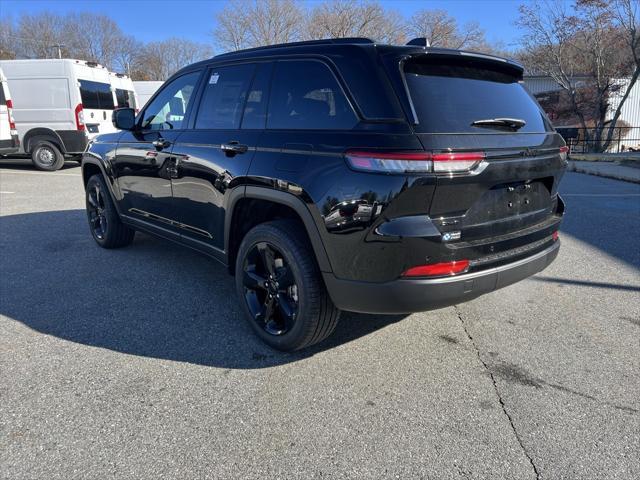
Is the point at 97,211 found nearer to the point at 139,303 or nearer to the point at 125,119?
the point at 125,119

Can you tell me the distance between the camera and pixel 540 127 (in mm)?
3191

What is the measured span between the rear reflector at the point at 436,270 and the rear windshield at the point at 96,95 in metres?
12.2

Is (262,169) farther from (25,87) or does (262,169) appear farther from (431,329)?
(25,87)

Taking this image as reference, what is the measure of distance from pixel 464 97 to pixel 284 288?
1591mm

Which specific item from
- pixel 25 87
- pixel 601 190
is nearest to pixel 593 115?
pixel 601 190

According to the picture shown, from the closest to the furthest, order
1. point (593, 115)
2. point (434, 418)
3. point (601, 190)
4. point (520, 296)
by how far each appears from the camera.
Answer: point (434, 418) → point (520, 296) → point (601, 190) → point (593, 115)

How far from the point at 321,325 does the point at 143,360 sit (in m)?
1.18

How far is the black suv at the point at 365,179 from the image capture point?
248 cm

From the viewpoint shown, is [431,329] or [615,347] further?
[431,329]

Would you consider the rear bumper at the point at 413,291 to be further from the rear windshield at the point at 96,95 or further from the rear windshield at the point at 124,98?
the rear windshield at the point at 124,98

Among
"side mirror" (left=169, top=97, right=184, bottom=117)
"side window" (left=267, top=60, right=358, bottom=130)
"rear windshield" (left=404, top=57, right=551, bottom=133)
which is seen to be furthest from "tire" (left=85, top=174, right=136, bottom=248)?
"rear windshield" (left=404, top=57, right=551, bottom=133)

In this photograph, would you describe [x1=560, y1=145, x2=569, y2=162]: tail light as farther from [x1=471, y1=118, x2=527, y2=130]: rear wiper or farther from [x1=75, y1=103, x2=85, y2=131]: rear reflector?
[x1=75, y1=103, x2=85, y2=131]: rear reflector

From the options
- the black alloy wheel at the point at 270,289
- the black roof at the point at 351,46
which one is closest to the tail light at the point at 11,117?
the black roof at the point at 351,46

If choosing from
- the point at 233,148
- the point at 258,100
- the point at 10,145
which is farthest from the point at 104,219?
the point at 10,145
